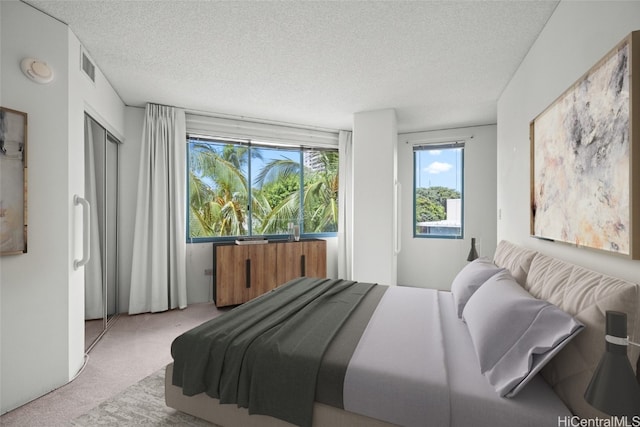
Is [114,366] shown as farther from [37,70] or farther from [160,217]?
[37,70]

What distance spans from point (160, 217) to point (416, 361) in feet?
11.6

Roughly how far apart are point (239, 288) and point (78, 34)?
9.93 feet

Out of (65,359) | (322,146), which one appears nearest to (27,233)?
(65,359)

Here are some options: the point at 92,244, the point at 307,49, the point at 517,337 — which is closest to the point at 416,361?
the point at 517,337

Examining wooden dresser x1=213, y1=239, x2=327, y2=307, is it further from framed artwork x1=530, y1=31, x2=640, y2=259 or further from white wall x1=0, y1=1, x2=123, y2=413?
framed artwork x1=530, y1=31, x2=640, y2=259

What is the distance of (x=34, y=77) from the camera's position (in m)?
1.93

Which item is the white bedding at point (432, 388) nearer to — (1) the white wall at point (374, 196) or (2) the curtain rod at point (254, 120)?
(1) the white wall at point (374, 196)

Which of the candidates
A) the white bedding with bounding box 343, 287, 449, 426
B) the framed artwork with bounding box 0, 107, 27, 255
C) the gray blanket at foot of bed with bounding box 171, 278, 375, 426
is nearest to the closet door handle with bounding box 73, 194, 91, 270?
the framed artwork with bounding box 0, 107, 27, 255

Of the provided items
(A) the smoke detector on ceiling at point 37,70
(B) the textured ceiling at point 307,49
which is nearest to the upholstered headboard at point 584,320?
(B) the textured ceiling at point 307,49

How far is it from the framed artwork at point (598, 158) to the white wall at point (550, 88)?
0.09m

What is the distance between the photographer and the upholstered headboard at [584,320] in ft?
3.32

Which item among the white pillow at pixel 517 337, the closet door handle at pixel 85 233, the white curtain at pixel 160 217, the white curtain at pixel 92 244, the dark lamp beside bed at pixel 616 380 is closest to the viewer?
the dark lamp beside bed at pixel 616 380

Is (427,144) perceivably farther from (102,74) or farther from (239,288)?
(102,74)

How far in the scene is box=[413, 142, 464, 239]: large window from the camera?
183 inches
